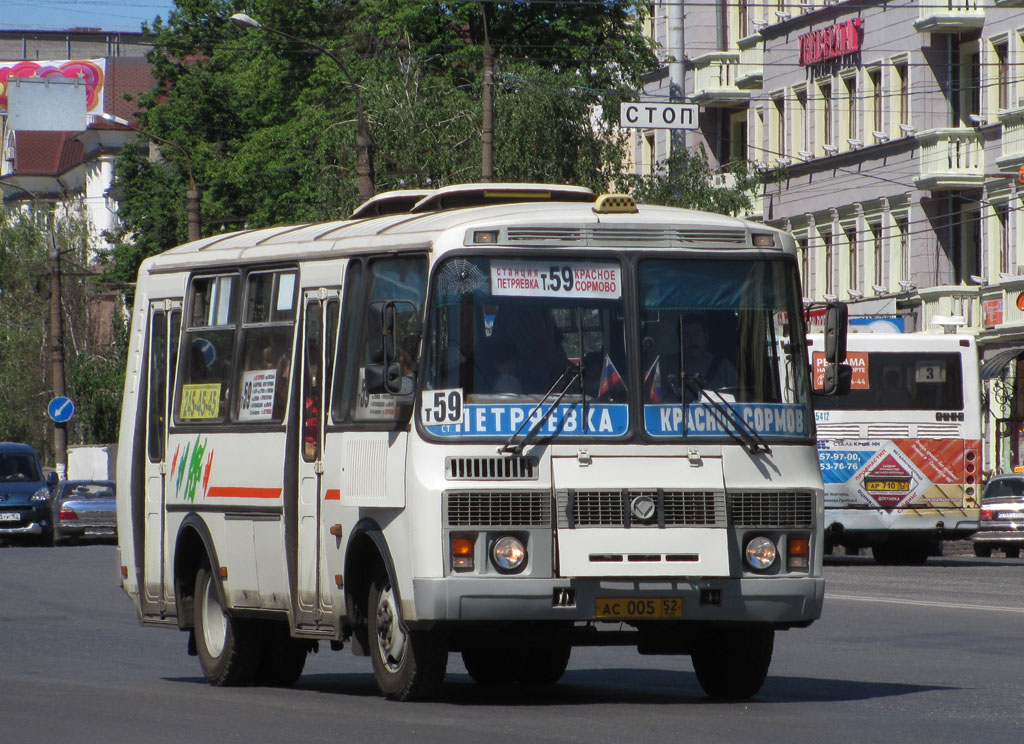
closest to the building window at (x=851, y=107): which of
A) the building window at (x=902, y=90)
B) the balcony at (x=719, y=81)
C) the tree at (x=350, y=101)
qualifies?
the building window at (x=902, y=90)

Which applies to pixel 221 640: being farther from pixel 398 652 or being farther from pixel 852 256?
pixel 852 256

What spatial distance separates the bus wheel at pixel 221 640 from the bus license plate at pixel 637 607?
3131 millimetres

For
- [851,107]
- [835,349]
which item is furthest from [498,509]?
[851,107]

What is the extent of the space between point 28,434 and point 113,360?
4571 mm

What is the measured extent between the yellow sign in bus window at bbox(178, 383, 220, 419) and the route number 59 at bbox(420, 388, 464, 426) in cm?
257

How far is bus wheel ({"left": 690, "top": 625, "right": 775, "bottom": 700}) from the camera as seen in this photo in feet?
41.1

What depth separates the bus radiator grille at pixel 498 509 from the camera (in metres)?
11.7

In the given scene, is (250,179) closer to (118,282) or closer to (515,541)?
(118,282)

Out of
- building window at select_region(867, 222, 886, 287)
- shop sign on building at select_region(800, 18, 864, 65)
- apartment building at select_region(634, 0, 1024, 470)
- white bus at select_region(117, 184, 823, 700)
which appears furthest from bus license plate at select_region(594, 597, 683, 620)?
shop sign on building at select_region(800, 18, 864, 65)

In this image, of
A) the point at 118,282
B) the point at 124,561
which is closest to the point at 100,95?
the point at 118,282

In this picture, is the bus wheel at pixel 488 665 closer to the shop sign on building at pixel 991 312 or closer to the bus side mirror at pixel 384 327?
the bus side mirror at pixel 384 327

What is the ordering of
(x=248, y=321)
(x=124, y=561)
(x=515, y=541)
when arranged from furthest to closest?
(x=124, y=561) < (x=248, y=321) < (x=515, y=541)

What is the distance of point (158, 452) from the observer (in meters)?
14.9

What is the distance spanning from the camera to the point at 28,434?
80.8 m
